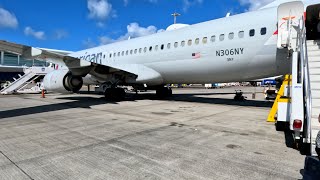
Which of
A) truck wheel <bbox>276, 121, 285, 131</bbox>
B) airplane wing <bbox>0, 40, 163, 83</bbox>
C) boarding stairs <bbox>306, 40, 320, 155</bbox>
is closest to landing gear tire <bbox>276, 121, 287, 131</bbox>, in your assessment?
truck wheel <bbox>276, 121, 285, 131</bbox>

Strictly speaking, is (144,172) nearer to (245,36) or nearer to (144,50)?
(245,36)

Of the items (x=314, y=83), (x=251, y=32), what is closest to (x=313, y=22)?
(x=314, y=83)

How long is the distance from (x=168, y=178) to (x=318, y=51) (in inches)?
211

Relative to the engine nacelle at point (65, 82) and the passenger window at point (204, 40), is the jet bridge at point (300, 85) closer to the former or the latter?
the passenger window at point (204, 40)

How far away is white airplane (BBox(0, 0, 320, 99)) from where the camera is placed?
9.01 meters

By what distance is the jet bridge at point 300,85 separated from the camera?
4.20 meters

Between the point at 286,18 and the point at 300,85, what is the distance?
14.3 feet

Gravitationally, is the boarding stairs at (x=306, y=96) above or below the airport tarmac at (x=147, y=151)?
above

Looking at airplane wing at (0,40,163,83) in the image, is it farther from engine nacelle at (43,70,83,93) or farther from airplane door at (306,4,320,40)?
airplane door at (306,4,320,40)

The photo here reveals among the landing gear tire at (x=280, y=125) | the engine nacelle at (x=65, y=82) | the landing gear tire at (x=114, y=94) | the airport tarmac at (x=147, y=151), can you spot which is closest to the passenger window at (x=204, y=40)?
the airport tarmac at (x=147, y=151)

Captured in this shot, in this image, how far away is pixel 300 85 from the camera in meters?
4.80

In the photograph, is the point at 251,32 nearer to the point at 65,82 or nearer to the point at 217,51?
the point at 217,51

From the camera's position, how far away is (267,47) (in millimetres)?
9047

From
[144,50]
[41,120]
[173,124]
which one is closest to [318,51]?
[173,124]
